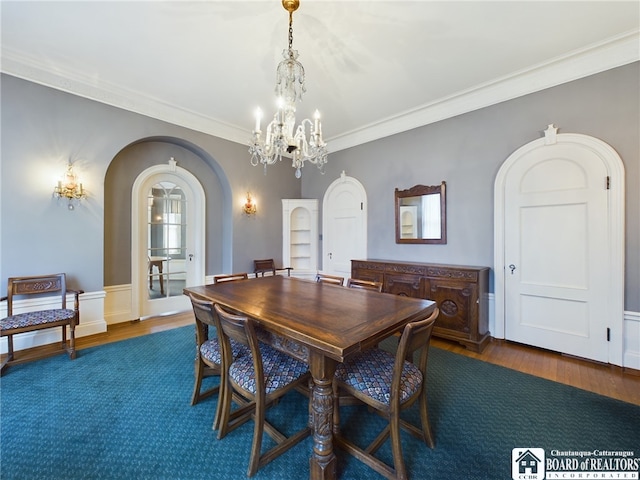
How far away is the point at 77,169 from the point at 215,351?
9.77 ft

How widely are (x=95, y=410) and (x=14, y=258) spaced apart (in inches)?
82.3

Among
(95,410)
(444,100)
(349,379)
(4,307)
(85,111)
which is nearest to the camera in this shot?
(349,379)

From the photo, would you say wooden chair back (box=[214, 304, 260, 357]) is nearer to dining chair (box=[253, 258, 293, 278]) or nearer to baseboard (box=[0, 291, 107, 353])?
baseboard (box=[0, 291, 107, 353])

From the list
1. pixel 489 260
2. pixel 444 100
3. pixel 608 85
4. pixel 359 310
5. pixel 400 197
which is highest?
pixel 444 100

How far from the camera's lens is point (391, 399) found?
1.32 m

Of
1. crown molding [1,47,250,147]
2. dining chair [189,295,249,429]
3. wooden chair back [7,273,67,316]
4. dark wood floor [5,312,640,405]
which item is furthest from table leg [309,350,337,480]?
crown molding [1,47,250,147]

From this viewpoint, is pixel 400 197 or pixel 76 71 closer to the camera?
pixel 76 71

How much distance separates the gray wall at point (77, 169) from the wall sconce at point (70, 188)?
0.06m

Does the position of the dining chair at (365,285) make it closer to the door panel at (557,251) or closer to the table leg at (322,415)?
the table leg at (322,415)

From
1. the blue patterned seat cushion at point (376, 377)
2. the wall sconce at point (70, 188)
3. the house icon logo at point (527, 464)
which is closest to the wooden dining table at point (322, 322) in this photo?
the blue patterned seat cushion at point (376, 377)

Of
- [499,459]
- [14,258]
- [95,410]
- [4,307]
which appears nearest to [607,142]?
[499,459]

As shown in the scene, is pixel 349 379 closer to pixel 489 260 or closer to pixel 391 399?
pixel 391 399

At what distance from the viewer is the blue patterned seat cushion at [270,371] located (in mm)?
1509

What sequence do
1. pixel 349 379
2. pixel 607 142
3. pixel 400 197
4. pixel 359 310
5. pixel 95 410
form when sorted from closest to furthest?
pixel 349 379 → pixel 359 310 → pixel 95 410 → pixel 607 142 → pixel 400 197
